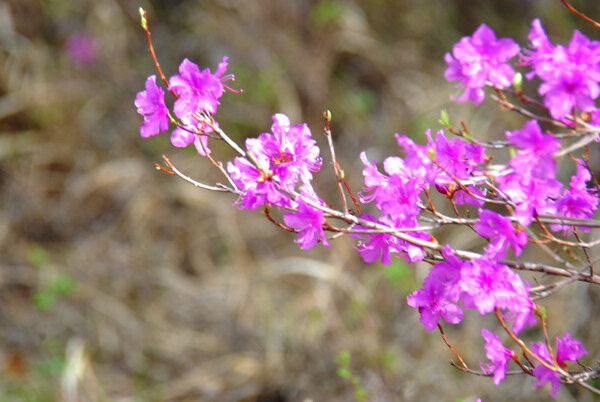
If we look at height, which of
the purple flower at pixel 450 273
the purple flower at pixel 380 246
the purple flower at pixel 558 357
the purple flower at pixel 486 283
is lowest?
the purple flower at pixel 558 357

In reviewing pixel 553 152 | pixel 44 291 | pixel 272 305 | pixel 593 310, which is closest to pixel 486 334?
pixel 553 152

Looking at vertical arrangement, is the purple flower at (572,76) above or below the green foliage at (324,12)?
above

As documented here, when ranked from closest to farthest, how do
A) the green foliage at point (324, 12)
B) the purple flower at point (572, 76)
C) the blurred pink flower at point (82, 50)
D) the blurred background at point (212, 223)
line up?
1. the purple flower at point (572, 76)
2. the blurred background at point (212, 223)
3. the green foliage at point (324, 12)
4. the blurred pink flower at point (82, 50)

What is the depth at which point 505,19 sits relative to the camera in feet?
13.2

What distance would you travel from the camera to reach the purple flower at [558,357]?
1.05 metres

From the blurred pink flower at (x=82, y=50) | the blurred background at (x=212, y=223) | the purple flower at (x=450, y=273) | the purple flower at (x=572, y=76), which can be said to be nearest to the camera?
the purple flower at (x=572, y=76)

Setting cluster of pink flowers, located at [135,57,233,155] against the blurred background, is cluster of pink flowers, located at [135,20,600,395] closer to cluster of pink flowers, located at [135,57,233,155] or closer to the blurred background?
cluster of pink flowers, located at [135,57,233,155]

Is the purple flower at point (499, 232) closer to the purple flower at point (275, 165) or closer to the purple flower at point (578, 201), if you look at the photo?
the purple flower at point (578, 201)

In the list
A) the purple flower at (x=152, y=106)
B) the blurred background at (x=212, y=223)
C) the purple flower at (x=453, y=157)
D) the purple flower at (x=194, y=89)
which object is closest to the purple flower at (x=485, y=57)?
the purple flower at (x=453, y=157)

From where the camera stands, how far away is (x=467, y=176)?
3.68 feet

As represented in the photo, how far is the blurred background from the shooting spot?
107 inches

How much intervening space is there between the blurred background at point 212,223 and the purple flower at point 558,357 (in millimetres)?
887

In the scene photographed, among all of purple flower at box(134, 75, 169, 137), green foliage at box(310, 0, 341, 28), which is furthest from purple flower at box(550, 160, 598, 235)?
green foliage at box(310, 0, 341, 28)

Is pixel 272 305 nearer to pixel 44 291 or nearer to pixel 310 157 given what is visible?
pixel 44 291
